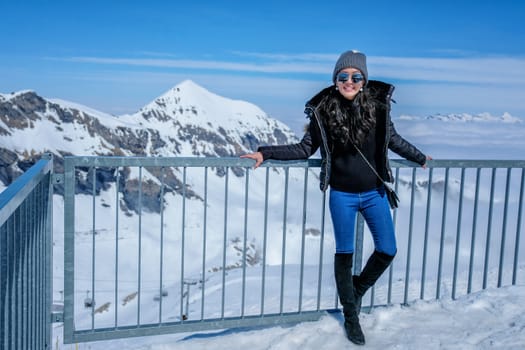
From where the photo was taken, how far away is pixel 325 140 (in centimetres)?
395

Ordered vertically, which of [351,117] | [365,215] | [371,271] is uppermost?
[351,117]

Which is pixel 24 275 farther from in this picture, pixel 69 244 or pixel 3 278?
pixel 69 244

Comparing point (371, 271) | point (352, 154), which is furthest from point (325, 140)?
point (371, 271)

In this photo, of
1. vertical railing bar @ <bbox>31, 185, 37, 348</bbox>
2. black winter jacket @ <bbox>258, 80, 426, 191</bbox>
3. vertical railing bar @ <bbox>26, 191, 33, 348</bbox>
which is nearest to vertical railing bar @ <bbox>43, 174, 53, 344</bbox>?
vertical railing bar @ <bbox>31, 185, 37, 348</bbox>

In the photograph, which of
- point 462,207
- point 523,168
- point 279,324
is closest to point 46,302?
point 279,324

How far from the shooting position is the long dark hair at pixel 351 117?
3.82 m

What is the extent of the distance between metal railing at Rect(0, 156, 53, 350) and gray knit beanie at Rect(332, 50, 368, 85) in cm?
215

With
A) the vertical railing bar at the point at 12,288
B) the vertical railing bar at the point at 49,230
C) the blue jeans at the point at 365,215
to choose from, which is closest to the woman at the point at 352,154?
the blue jeans at the point at 365,215

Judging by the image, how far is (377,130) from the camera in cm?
394

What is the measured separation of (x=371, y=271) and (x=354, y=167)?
2.88 feet

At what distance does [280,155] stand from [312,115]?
435 mm

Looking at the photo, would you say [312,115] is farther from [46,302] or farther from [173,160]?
[46,302]

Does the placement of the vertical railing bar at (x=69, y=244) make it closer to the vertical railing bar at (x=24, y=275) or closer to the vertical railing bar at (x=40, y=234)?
the vertical railing bar at (x=40, y=234)

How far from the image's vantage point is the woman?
12.6ft
